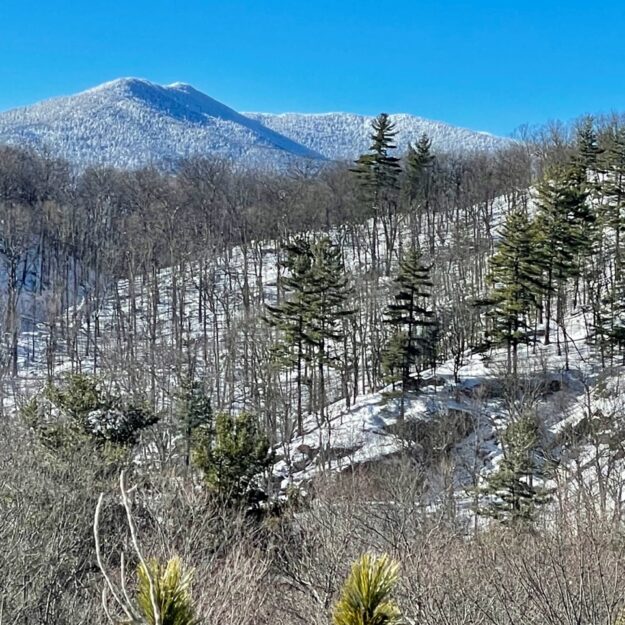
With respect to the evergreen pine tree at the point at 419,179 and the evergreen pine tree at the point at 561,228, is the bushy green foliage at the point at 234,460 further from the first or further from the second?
the evergreen pine tree at the point at 419,179

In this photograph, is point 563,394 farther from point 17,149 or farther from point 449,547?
point 17,149

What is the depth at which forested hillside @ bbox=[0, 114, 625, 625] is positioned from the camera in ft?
31.4

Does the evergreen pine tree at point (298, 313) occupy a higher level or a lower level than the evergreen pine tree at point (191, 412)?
higher

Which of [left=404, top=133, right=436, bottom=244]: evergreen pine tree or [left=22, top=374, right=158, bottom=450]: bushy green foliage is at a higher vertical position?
[left=404, top=133, right=436, bottom=244]: evergreen pine tree

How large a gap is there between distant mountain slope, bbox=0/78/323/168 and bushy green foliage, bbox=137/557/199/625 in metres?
134

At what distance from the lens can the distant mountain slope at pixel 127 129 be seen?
145 m

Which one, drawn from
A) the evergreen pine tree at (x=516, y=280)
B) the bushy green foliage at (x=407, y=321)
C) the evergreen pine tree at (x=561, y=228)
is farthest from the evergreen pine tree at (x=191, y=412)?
the evergreen pine tree at (x=561, y=228)

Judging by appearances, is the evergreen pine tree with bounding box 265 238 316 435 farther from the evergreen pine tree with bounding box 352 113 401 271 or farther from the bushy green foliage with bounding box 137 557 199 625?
the bushy green foliage with bounding box 137 557 199 625

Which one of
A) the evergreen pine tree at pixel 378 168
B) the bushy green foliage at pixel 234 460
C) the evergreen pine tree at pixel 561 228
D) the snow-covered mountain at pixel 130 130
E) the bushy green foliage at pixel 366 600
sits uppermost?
the snow-covered mountain at pixel 130 130

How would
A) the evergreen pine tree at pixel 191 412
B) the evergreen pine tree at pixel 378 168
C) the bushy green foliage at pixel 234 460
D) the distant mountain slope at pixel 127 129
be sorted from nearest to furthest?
the bushy green foliage at pixel 234 460
the evergreen pine tree at pixel 191 412
the evergreen pine tree at pixel 378 168
the distant mountain slope at pixel 127 129

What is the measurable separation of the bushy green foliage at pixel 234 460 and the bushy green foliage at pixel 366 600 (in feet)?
52.0

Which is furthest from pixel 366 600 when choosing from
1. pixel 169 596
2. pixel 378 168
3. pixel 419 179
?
pixel 419 179

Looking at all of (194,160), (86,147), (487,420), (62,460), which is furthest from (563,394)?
(86,147)

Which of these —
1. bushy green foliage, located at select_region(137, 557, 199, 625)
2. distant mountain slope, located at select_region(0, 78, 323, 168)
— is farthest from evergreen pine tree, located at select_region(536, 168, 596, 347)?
distant mountain slope, located at select_region(0, 78, 323, 168)
